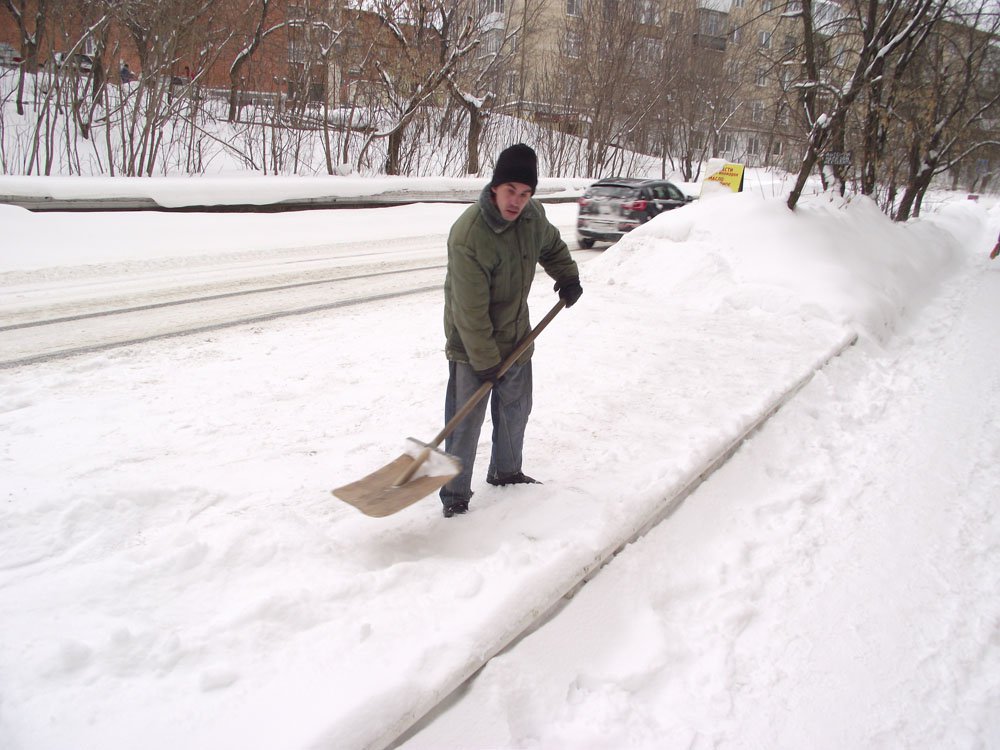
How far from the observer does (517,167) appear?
2.81 meters

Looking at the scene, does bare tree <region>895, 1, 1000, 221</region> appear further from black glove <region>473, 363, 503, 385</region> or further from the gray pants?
black glove <region>473, 363, 503, 385</region>

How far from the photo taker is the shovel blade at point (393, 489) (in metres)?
2.88

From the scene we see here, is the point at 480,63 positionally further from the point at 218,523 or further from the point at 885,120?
the point at 218,523

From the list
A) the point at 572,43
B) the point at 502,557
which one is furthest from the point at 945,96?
the point at 572,43

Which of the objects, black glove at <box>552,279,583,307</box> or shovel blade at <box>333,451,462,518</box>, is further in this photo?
black glove at <box>552,279,583,307</box>

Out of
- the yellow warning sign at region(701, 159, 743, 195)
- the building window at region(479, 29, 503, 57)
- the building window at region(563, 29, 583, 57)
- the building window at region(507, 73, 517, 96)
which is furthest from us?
the building window at region(563, 29, 583, 57)

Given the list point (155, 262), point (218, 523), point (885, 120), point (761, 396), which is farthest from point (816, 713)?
point (885, 120)

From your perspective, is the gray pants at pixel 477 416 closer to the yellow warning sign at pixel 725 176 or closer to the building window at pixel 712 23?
→ the yellow warning sign at pixel 725 176

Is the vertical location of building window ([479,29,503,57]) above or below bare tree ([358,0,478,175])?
above

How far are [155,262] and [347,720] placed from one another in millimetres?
8705

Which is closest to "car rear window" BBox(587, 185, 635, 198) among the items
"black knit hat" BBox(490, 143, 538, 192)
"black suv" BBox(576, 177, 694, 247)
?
"black suv" BBox(576, 177, 694, 247)

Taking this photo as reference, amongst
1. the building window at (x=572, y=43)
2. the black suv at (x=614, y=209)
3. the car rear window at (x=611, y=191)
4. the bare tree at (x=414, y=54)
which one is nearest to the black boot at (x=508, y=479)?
the black suv at (x=614, y=209)

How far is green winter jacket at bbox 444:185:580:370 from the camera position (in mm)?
2891

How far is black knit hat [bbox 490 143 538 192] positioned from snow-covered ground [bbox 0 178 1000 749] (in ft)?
5.27
